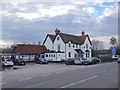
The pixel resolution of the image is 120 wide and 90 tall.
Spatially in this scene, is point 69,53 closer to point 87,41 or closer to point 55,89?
point 87,41

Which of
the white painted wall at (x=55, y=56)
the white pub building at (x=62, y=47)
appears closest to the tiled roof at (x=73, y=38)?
the white pub building at (x=62, y=47)

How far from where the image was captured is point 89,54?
89625mm

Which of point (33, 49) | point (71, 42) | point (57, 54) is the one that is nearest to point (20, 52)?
point (33, 49)

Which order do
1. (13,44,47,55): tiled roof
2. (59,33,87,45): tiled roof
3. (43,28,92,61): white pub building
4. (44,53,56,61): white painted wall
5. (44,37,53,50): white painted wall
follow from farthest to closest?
(44,37,53,50): white painted wall
(59,33,87,45): tiled roof
(43,28,92,61): white pub building
(44,53,56,61): white painted wall
(13,44,47,55): tiled roof

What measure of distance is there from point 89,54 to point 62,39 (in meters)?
14.9

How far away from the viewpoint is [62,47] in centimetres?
7881

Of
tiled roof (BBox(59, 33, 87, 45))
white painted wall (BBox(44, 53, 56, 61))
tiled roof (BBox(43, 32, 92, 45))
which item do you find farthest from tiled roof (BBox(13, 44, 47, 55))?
tiled roof (BBox(59, 33, 87, 45))

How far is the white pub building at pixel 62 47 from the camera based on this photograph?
254 feet

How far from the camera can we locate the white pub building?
254 ft

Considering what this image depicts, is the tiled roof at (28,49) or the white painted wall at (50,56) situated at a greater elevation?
the tiled roof at (28,49)

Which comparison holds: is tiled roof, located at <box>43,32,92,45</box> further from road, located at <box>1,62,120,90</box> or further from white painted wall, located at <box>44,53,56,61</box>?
road, located at <box>1,62,120,90</box>

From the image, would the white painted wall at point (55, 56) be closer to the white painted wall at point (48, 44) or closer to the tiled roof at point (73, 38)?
the white painted wall at point (48, 44)

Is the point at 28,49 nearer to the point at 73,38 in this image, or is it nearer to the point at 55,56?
the point at 55,56

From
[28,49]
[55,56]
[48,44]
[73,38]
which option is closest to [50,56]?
[55,56]
